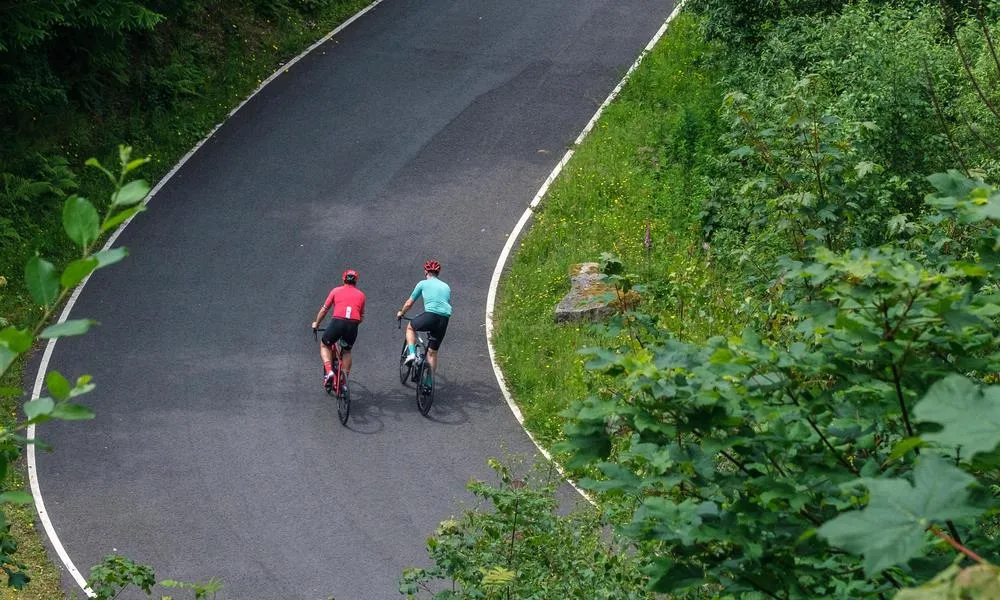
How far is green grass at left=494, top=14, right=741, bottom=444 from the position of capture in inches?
617

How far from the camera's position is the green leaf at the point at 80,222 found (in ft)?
8.64

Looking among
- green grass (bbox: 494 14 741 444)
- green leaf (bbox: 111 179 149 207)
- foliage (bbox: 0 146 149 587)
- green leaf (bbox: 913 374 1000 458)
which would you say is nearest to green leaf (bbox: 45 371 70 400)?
foliage (bbox: 0 146 149 587)

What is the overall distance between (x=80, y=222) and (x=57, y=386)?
37cm

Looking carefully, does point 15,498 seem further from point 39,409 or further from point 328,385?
point 328,385

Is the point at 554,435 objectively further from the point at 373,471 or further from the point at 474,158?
the point at 474,158

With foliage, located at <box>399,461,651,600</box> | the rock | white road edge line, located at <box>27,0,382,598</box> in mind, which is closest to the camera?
foliage, located at <box>399,461,651,600</box>

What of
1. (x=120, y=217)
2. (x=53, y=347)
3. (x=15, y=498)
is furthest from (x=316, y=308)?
(x=120, y=217)

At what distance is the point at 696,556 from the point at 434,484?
9.99m

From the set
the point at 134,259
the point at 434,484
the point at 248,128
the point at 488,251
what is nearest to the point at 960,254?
the point at 434,484

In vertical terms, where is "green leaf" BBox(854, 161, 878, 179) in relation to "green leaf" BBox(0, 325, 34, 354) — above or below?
below

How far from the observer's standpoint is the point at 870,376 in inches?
155

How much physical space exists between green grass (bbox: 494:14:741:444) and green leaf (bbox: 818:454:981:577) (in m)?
11.0

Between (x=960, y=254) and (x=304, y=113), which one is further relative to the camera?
(x=304, y=113)

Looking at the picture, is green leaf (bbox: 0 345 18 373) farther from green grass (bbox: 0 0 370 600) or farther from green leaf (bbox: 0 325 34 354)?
green grass (bbox: 0 0 370 600)
